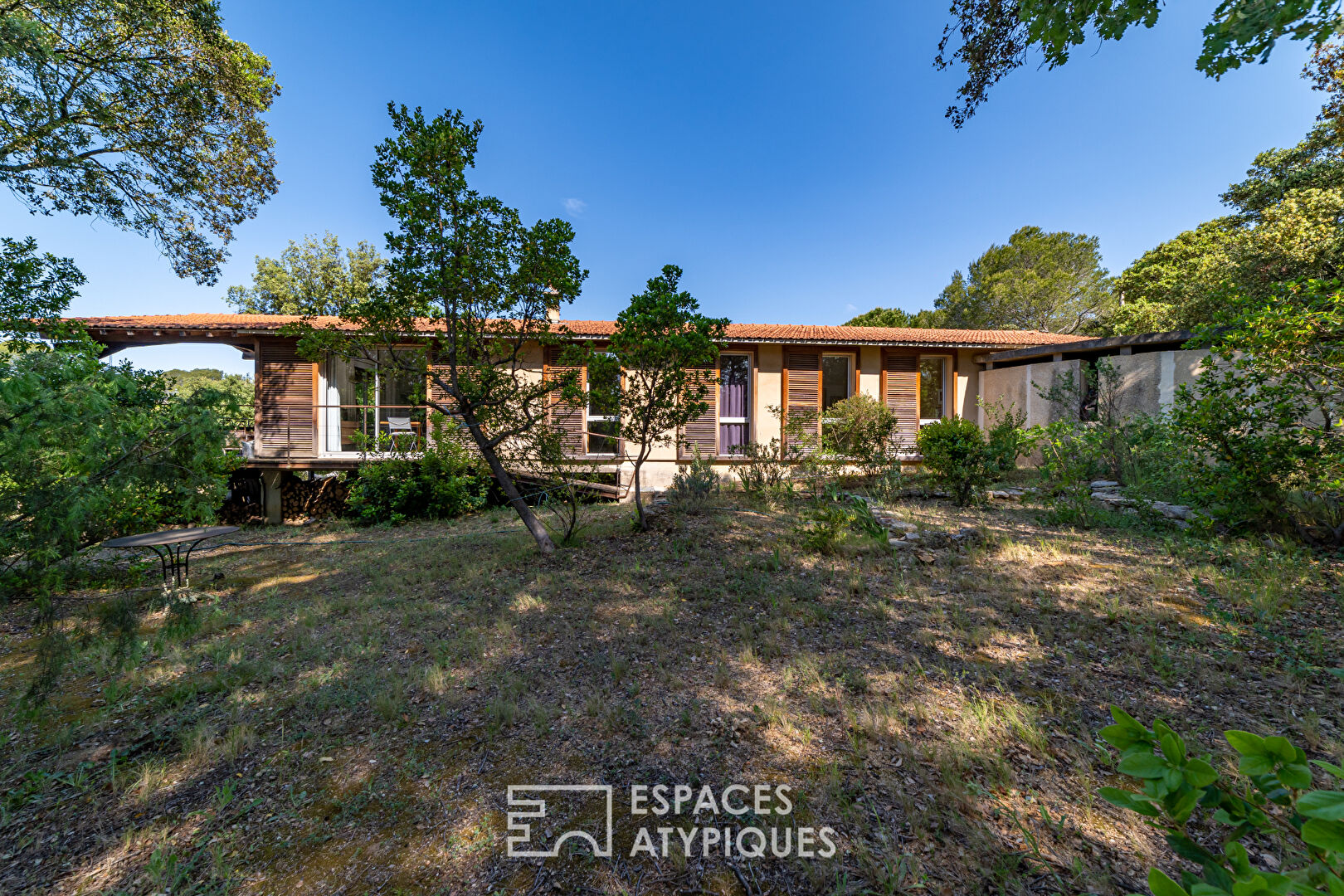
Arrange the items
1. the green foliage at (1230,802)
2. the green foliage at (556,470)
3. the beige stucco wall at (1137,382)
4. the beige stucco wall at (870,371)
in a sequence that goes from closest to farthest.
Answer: the green foliage at (1230,802), the green foliage at (556,470), the beige stucco wall at (1137,382), the beige stucco wall at (870,371)

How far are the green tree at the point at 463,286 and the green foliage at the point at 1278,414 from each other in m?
6.43

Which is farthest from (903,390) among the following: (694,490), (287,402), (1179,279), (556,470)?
(1179,279)

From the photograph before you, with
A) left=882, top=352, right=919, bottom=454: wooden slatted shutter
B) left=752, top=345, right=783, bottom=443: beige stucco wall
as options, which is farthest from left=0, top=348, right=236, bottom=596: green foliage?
left=882, top=352, right=919, bottom=454: wooden slatted shutter

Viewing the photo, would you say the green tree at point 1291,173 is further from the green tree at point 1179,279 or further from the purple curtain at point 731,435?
the purple curtain at point 731,435

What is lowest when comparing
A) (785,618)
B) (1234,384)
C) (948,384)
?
(785,618)

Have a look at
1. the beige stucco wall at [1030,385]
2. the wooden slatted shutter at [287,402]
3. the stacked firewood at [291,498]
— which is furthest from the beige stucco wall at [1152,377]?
the wooden slatted shutter at [287,402]

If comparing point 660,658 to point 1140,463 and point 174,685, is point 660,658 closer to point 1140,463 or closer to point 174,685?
point 174,685

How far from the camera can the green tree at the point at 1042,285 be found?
23750mm

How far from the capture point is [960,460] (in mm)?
7090

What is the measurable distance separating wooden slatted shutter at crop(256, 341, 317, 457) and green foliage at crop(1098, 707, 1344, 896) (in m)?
12.2

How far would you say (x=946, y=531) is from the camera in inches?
223

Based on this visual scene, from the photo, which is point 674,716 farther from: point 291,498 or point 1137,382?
point 1137,382

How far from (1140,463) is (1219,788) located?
9482mm

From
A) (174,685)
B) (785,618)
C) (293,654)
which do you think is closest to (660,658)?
(785,618)
